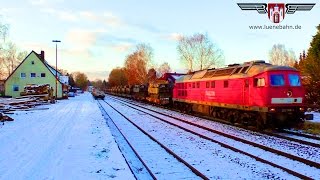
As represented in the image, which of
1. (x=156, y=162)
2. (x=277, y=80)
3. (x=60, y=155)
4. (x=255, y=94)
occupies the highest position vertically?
(x=277, y=80)

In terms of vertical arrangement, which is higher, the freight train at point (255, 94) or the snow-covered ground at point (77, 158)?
the freight train at point (255, 94)

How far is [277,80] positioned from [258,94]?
1.10m

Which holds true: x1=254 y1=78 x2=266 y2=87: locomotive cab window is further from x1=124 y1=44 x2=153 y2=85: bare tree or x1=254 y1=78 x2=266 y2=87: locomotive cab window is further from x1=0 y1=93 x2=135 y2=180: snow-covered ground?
x1=124 y1=44 x2=153 y2=85: bare tree

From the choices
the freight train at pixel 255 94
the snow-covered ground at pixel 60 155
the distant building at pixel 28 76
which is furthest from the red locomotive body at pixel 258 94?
the distant building at pixel 28 76

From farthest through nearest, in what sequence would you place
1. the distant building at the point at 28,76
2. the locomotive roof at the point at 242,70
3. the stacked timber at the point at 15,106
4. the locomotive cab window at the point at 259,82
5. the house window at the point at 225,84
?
the distant building at the point at 28,76 < the stacked timber at the point at 15,106 < the house window at the point at 225,84 < the locomotive roof at the point at 242,70 < the locomotive cab window at the point at 259,82

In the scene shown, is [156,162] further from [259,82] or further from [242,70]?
[242,70]

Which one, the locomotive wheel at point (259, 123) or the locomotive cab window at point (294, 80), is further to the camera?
the locomotive wheel at point (259, 123)

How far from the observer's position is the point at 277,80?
17094 millimetres

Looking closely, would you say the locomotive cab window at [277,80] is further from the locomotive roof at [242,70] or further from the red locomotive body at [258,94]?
the locomotive roof at [242,70]

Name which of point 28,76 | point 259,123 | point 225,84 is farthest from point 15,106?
point 28,76

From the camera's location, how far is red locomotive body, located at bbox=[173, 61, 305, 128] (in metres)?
16.9

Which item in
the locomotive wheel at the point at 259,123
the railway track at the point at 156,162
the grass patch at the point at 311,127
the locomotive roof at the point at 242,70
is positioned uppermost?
the locomotive roof at the point at 242,70

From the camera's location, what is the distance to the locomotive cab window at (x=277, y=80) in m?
17.0

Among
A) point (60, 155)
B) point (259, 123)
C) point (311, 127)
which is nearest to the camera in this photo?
point (60, 155)
